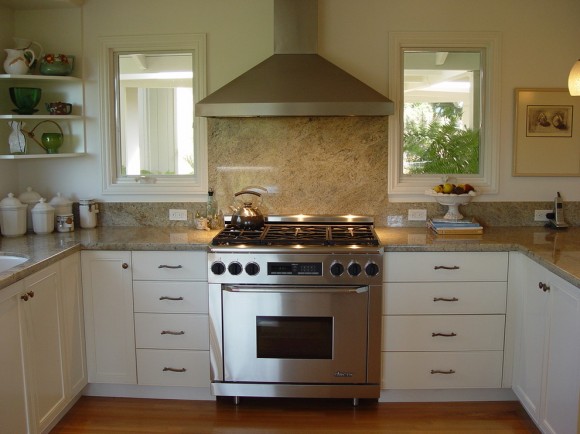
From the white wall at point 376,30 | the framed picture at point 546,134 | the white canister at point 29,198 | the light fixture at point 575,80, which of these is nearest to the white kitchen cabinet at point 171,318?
the white canister at point 29,198

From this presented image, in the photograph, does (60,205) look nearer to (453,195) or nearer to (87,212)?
(87,212)

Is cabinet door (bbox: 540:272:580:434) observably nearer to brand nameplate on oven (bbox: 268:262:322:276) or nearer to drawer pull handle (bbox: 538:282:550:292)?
drawer pull handle (bbox: 538:282:550:292)

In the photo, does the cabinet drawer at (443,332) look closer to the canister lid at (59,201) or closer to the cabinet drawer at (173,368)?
the cabinet drawer at (173,368)

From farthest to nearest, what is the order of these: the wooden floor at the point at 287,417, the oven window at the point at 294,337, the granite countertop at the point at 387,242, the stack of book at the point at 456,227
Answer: the stack of book at the point at 456,227, the oven window at the point at 294,337, the wooden floor at the point at 287,417, the granite countertop at the point at 387,242

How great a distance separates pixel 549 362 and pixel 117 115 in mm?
2887

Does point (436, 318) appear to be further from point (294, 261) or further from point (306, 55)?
point (306, 55)

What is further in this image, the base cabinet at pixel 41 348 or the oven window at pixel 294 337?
the oven window at pixel 294 337

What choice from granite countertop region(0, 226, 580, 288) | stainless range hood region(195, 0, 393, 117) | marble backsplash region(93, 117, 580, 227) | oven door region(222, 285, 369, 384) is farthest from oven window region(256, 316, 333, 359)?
stainless range hood region(195, 0, 393, 117)

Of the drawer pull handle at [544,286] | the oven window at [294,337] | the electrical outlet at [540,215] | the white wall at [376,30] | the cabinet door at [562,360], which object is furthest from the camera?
the electrical outlet at [540,215]

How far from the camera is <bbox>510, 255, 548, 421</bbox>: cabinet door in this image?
2.69 metres

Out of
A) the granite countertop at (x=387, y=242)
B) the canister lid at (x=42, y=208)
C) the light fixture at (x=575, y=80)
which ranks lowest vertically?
the granite countertop at (x=387, y=242)

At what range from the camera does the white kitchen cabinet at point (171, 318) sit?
122 inches

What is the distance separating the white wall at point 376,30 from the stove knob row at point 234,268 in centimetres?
122

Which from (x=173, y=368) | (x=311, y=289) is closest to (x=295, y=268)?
(x=311, y=289)
